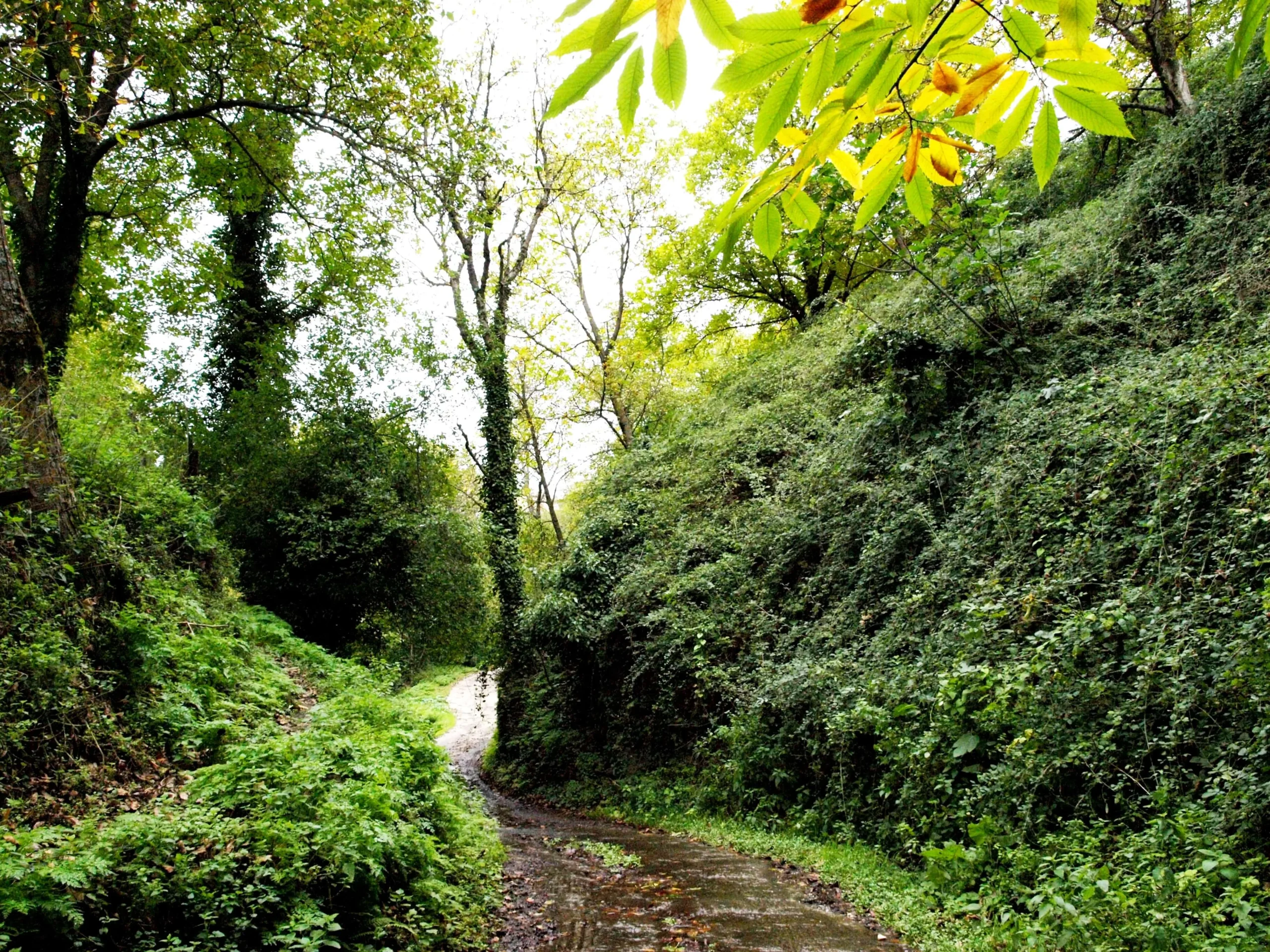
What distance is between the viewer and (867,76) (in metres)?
1.17

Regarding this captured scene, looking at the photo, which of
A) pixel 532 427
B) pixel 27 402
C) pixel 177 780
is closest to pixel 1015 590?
pixel 177 780

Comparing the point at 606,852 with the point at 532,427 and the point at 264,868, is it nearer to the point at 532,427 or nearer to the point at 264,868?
the point at 264,868

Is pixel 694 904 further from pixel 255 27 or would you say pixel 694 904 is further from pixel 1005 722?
pixel 255 27

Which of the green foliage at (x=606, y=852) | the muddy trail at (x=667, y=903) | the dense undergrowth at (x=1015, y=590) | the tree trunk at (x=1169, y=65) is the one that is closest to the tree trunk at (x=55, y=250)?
the muddy trail at (x=667, y=903)

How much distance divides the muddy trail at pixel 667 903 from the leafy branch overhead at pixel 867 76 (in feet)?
13.4

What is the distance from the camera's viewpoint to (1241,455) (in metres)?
4.94

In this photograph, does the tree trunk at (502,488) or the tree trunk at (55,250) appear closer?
the tree trunk at (55,250)

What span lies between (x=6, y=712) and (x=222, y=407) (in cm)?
1316

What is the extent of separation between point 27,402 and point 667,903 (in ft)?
22.4

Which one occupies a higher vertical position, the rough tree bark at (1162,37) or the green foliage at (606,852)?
the rough tree bark at (1162,37)

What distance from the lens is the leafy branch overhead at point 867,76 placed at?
1.14 metres

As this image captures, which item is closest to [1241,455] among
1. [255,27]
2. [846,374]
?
[846,374]

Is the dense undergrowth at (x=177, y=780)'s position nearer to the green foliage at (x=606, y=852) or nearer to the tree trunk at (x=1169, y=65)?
the green foliage at (x=606, y=852)

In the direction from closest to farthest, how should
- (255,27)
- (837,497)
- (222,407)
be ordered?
(255,27) → (837,497) → (222,407)
